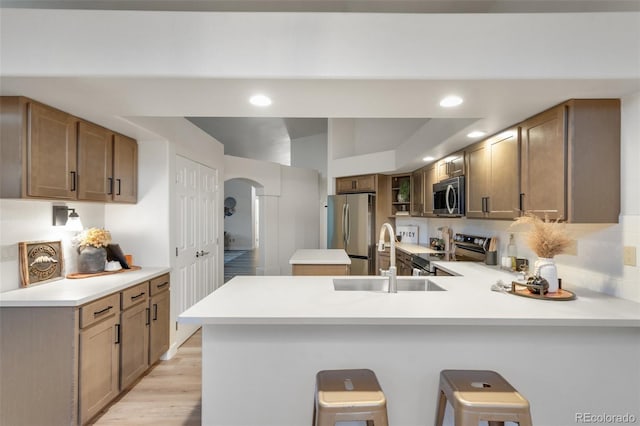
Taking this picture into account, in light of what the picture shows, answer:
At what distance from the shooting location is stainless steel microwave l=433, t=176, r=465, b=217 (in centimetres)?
301

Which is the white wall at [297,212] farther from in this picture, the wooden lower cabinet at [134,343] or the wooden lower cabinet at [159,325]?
the wooden lower cabinet at [134,343]

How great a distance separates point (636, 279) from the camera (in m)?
1.72

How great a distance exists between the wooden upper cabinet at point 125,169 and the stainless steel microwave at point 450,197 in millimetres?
3129

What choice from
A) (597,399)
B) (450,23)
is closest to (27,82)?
(450,23)

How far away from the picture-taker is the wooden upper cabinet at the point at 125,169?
102 inches

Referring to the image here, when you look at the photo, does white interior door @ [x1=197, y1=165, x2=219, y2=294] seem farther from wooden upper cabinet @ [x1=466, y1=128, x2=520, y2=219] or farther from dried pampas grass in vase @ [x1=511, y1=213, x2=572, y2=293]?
dried pampas grass in vase @ [x1=511, y1=213, x2=572, y2=293]

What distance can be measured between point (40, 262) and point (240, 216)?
9812 millimetres

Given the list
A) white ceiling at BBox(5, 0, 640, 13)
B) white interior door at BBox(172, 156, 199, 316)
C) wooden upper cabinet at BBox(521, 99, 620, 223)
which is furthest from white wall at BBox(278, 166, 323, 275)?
wooden upper cabinet at BBox(521, 99, 620, 223)

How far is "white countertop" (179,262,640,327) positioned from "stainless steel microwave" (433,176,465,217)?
116cm

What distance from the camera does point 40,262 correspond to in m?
2.21

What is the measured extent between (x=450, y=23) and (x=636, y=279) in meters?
1.77

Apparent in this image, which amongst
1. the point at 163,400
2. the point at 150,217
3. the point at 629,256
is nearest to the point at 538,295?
the point at 629,256

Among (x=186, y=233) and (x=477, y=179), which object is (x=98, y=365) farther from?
(x=477, y=179)

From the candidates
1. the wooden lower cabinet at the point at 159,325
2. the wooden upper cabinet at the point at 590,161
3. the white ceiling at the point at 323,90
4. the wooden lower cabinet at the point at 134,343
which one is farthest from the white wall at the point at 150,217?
Answer: the wooden upper cabinet at the point at 590,161
